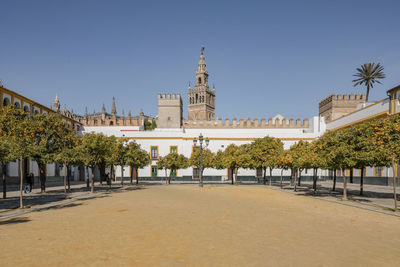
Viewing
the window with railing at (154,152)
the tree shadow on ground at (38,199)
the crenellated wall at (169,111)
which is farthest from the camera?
the crenellated wall at (169,111)

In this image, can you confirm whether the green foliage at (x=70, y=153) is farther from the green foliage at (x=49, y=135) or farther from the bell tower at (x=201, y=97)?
the bell tower at (x=201, y=97)

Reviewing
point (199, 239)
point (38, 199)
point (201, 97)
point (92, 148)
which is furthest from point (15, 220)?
point (201, 97)

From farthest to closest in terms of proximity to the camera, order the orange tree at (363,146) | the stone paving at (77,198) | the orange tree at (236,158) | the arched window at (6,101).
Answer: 1. the orange tree at (236,158)
2. the arched window at (6,101)
3. the orange tree at (363,146)
4. the stone paving at (77,198)

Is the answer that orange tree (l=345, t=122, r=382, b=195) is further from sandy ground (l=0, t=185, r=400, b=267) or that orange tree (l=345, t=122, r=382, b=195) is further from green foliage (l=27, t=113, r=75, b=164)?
green foliage (l=27, t=113, r=75, b=164)

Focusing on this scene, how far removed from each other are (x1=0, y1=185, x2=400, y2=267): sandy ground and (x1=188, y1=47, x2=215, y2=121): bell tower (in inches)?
3605

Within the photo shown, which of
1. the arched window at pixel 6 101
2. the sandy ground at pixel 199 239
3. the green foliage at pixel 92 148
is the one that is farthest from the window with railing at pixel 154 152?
the sandy ground at pixel 199 239

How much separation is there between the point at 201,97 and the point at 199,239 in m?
98.6

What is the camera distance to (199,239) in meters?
9.48

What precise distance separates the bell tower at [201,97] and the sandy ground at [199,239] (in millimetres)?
91575

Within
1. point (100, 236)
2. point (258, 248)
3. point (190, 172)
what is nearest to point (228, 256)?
point (258, 248)

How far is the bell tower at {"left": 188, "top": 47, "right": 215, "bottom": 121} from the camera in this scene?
106m

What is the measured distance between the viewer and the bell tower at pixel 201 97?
106 m

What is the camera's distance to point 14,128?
62.7 feet

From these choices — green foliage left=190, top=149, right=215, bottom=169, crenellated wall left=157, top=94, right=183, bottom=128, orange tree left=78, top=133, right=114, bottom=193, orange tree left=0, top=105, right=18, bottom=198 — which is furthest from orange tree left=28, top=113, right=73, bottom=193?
crenellated wall left=157, top=94, right=183, bottom=128
